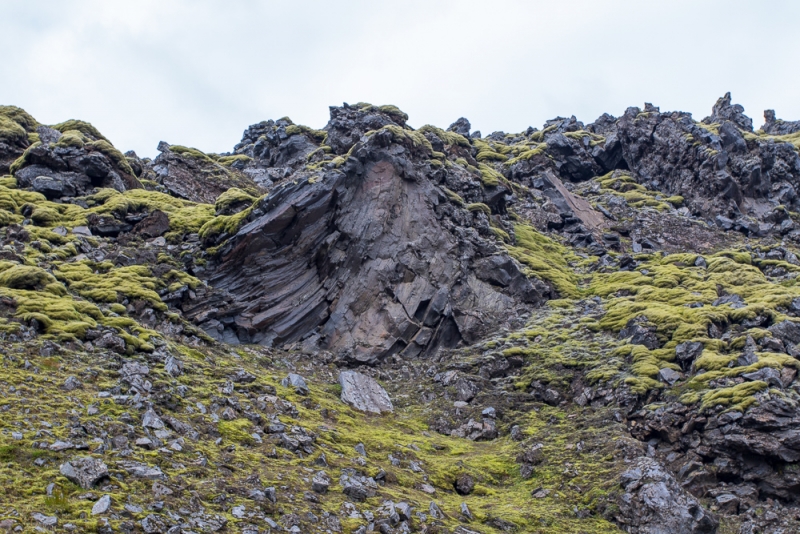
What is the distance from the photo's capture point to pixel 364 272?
29.9 meters

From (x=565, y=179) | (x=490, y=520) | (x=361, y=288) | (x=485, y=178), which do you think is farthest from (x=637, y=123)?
(x=490, y=520)

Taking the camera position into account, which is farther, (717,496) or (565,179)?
(565,179)

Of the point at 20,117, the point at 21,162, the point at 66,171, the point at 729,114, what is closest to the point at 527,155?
the point at 729,114

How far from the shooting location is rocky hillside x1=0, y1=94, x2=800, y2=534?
13852 mm

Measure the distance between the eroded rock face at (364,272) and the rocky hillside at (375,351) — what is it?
0.13m

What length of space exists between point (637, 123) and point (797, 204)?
1584 cm

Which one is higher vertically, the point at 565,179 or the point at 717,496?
the point at 565,179

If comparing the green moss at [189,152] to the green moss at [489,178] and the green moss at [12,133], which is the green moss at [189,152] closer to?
the green moss at [12,133]

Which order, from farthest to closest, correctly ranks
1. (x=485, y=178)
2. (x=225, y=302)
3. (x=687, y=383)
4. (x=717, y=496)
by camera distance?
1. (x=485, y=178)
2. (x=225, y=302)
3. (x=687, y=383)
4. (x=717, y=496)

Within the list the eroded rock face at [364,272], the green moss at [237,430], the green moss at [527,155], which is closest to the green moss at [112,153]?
the eroded rock face at [364,272]

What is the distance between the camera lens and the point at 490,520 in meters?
15.4

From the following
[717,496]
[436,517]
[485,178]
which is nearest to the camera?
[436,517]

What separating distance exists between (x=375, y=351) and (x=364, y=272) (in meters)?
4.56

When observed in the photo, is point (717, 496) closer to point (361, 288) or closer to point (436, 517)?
point (436, 517)
